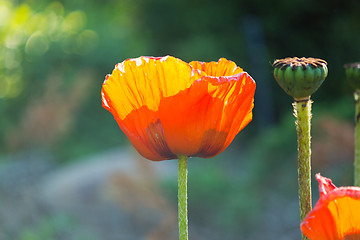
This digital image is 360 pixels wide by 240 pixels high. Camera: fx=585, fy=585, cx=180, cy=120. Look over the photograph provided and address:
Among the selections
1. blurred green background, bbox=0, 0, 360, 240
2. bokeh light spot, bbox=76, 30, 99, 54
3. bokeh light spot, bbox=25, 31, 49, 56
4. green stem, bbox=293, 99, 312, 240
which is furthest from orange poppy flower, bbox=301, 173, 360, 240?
bokeh light spot, bbox=76, 30, 99, 54

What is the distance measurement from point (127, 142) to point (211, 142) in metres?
5.31

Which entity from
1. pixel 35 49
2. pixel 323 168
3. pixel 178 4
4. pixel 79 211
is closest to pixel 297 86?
pixel 323 168

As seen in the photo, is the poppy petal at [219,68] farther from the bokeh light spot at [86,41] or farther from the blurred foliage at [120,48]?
the bokeh light spot at [86,41]

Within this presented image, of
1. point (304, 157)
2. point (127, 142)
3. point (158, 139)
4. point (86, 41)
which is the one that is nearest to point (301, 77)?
point (304, 157)

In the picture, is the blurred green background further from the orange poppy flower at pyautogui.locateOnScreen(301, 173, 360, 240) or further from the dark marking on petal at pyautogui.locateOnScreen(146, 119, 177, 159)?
the orange poppy flower at pyautogui.locateOnScreen(301, 173, 360, 240)

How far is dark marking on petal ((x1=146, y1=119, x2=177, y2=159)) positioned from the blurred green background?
296 cm

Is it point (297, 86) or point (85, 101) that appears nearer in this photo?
point (297, 86)

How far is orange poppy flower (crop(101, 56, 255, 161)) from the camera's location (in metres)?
0.61

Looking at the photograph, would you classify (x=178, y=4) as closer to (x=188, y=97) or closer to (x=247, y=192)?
(x=247, y=192)

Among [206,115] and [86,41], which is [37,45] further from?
[206,115]

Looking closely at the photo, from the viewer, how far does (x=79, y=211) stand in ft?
14.9

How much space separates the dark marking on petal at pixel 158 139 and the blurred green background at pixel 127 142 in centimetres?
296

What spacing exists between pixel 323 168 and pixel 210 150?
371 cm

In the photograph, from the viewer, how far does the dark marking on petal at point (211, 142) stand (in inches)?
24.8
